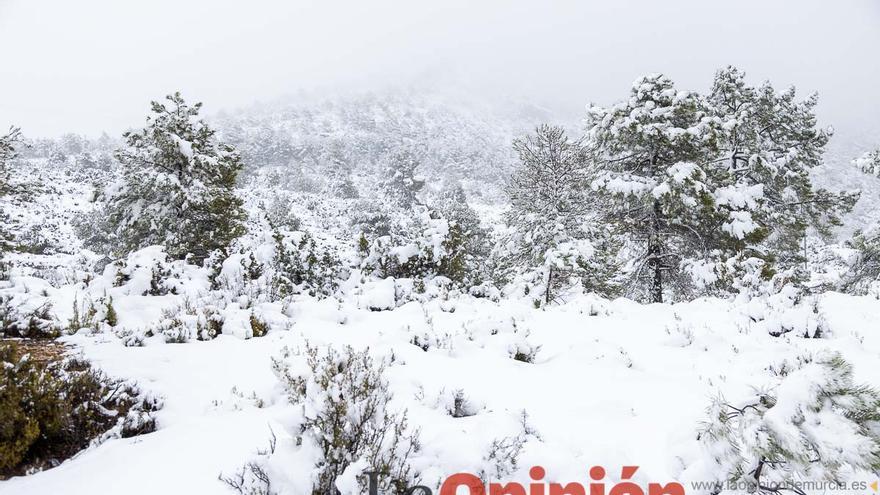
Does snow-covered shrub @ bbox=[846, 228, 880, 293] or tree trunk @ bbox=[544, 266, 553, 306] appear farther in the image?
snow-covered shrub @ bbox=[846, 228, 880, 293]

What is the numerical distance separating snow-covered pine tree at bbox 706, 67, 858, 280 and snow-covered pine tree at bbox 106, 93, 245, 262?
16.6 m

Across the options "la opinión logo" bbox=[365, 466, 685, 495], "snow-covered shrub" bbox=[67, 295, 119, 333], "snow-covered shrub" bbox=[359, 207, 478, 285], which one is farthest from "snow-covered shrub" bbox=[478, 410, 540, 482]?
"snow-covered shrub" bbox=[359, 207, 478, 285]

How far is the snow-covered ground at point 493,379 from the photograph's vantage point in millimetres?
2902

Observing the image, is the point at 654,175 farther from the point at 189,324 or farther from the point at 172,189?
the point at 172,189

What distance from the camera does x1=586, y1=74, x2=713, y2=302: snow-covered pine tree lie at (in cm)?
1115

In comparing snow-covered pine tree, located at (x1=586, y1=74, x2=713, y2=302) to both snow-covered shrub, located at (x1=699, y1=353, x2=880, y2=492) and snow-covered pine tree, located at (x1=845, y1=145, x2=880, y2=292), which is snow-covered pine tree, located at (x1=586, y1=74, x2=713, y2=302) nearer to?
snow-covered pine tree, located at (x1=845, y1=145, x2=880, y2=292)

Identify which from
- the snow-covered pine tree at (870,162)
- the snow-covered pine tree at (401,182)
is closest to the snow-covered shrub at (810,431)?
the snow-covered pine tree at (870,162)

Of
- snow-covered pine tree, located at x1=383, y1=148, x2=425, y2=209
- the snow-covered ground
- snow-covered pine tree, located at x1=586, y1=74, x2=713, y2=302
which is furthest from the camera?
snow-covered pine tree, located at x1=383, y1=148, x2=425, y2=209

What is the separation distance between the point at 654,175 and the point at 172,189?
548 inches

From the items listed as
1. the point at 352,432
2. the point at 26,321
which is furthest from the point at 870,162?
the point at 26,321

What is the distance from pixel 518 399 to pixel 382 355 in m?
1.72

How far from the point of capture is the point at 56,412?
3.14m

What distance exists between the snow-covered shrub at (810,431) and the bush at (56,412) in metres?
4.31

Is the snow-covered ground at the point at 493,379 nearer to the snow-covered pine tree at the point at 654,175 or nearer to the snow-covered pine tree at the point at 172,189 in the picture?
the snow-covered pine tree at the point at 654,175
